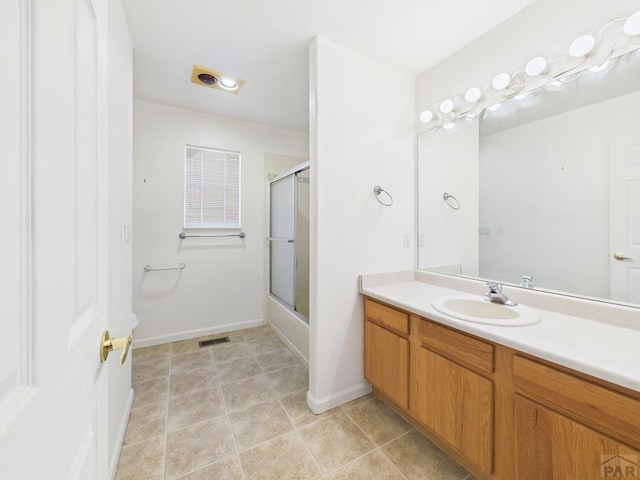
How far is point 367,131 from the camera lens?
1930mm

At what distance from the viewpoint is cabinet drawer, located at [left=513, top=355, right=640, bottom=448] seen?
2.66 feet

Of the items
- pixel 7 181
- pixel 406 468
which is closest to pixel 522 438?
pixel 406 468

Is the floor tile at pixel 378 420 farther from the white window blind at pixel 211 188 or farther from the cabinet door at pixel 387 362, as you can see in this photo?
the white window blind at pixel 211 188

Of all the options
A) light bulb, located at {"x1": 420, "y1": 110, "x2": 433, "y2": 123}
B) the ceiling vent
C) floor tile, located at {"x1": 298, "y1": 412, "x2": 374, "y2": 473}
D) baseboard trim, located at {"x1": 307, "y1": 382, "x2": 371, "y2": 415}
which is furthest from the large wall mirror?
the ceiling vent

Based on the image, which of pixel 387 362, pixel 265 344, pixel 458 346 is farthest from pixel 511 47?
pixel 265 344

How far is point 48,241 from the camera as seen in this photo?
1.22 feet

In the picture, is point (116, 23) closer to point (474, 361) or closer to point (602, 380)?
point (474, 361)

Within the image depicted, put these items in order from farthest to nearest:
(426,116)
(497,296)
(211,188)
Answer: (211,188) < (426,116) < (497,296)

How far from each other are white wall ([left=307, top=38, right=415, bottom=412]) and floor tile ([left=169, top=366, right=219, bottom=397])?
86 cm

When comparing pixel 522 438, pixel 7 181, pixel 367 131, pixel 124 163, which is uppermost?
pixel 367 131

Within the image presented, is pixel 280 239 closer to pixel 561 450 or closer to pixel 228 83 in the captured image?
pixel 228 83

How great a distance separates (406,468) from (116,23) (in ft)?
8.92

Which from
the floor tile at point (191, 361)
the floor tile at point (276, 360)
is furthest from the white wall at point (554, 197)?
the floor tile at point (191, 361)

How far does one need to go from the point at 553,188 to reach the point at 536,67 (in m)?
0.66
